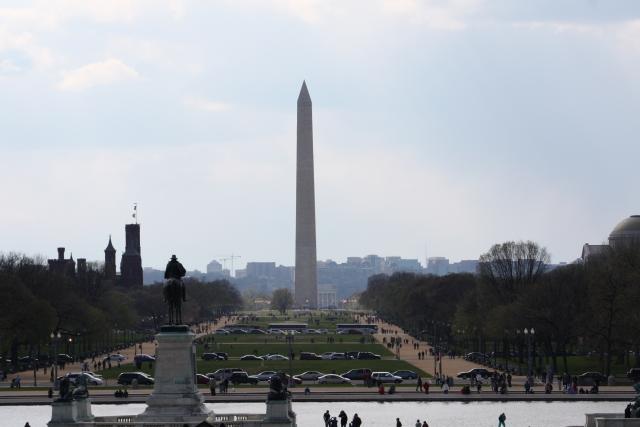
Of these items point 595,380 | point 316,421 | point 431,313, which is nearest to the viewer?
point 316,421

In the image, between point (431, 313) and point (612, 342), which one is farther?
point (431, 313)

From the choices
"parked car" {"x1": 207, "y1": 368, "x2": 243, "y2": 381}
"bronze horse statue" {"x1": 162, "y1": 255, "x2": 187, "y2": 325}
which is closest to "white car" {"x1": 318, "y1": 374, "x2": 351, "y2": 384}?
"parked car" {"x1": 207, "y1": 368, "x2": 243, "y2": 381}

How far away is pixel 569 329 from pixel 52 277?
45.9 meters

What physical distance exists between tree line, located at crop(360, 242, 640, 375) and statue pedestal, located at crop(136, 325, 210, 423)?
42256 mm

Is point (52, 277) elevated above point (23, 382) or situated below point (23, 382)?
above

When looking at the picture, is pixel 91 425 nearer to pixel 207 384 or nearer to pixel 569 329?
pixel 207 384

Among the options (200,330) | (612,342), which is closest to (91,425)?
(612,342)

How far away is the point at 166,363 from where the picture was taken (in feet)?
156

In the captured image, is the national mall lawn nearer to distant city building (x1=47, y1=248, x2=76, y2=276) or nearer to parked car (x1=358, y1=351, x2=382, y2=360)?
parked car (x1=358, y1=351, x2=382, y2=360)

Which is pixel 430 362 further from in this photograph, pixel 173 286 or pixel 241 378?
pixel 173 286

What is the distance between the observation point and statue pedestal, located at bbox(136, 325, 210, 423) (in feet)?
155

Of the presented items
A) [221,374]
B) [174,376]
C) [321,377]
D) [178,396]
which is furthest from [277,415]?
[221,374]

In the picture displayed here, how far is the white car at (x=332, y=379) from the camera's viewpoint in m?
85.3

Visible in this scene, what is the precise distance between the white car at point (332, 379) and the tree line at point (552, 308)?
11738 millimetres
